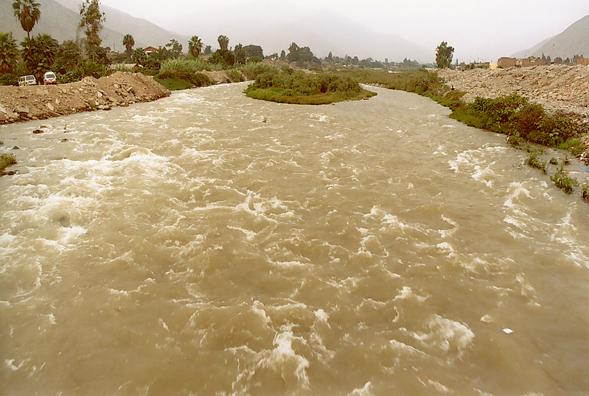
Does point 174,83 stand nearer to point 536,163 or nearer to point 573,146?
point 536,163

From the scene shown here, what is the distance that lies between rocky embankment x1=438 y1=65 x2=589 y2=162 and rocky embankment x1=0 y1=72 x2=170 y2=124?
126ft

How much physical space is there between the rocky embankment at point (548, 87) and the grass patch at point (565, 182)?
18.9 ft

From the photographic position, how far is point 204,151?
22344mm

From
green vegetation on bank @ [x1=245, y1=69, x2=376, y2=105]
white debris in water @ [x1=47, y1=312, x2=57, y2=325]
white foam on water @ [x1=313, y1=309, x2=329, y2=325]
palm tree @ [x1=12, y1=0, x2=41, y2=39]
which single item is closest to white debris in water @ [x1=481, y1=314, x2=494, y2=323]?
white foam on water @ [x1=313, y1=309, x2=329, y2=325]

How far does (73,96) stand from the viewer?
35062mm

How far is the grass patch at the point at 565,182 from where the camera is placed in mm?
17656

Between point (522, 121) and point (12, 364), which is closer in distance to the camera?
point (12, 364)

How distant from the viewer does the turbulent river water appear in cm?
780

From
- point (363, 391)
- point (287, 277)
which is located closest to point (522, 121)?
point (287, 277)

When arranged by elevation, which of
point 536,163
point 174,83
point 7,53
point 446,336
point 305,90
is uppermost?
point 7,53

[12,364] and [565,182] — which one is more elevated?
[565,182]

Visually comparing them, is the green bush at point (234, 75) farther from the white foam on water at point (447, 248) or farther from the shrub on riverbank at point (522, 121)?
the white foam on water at point (447, 248)

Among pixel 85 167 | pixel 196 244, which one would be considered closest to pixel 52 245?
pixel 196 244

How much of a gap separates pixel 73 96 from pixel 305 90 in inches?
1067
